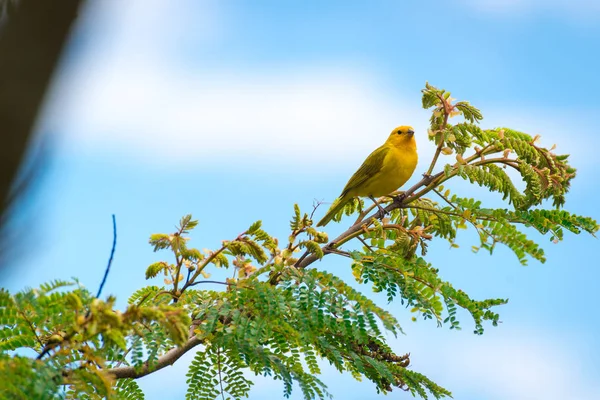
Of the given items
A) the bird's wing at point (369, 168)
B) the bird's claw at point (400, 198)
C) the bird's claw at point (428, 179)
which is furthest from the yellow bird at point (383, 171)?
the bird's claw at point (428, 179)

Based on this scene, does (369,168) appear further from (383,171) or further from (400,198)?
(400,198)

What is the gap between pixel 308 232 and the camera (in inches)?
137

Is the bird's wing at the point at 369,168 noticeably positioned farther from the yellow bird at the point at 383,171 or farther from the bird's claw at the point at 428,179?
the bird's claw at the point at 428,179

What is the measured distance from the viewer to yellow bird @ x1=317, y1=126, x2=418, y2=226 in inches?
234

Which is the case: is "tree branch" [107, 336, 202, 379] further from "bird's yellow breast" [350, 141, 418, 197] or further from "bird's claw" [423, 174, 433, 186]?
"bird's yellow breast" [350, 141, 418, 197]

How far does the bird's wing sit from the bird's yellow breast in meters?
0.03

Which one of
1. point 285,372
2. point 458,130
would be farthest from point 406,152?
point 285,372

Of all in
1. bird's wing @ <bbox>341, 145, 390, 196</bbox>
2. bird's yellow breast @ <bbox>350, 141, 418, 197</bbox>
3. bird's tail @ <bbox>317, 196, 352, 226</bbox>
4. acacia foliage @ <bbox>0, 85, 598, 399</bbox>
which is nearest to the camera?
acacia foliage @ <bbox>0, 85, 598, 399</bbox>

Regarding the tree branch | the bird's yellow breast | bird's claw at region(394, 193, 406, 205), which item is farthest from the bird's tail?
the tree branch

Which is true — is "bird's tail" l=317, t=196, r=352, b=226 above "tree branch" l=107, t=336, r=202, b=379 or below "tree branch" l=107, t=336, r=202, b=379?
above

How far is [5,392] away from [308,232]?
155 centimetres

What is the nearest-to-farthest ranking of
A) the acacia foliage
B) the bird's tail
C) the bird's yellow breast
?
the acacia foliage < the bird's tail < the bird's yellow breast

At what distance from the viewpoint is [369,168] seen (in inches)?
243

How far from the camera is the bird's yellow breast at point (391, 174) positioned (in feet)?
20.1
